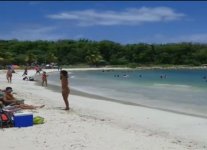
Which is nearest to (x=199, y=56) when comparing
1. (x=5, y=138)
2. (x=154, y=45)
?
(x=154, y=45)

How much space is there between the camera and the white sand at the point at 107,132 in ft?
32.0

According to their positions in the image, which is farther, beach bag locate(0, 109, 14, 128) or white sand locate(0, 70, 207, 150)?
beach bag locate(0, 109, 14, 128)

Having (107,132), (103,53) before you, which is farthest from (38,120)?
(103,53)

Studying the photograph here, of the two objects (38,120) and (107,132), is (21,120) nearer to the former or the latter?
(38,120)

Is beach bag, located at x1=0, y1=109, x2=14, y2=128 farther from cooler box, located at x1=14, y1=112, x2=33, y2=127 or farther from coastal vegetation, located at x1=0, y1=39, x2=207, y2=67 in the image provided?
coastal vegetation, located at x1=0, y1=39, x2=207, y2=67

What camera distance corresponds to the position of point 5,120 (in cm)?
1162

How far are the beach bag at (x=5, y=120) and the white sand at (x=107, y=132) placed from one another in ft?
1.15

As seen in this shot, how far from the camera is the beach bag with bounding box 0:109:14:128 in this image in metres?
11.6

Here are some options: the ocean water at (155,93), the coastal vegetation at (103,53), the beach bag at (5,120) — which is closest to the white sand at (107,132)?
the beach bag at (5,120)

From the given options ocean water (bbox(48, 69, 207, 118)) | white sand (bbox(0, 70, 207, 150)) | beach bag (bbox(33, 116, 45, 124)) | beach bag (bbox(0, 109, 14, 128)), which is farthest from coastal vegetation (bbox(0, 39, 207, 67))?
beach bag (bbox(0, 109, 14, 128))

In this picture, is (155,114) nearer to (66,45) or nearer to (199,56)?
(66,45)

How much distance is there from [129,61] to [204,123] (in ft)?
350

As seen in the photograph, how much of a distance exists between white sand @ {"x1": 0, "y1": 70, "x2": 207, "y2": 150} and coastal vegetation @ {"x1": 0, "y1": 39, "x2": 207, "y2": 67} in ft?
275

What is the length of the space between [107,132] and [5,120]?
292cm
